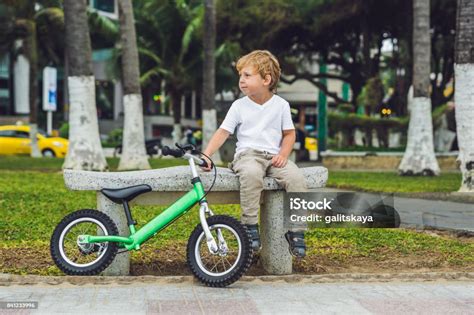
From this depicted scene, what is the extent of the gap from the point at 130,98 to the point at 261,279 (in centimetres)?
1545

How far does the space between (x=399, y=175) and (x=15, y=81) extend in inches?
1334

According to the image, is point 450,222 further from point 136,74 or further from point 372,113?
point 372,113

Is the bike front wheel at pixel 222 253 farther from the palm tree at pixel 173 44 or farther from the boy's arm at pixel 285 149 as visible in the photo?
the palm tree at pixel 173 44

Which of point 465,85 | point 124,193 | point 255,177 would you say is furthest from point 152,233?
point 465,85

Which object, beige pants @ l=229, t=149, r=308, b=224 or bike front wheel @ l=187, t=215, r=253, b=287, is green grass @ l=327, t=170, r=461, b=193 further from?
bike front wheel @ l=187, t=215, r=253, b=287

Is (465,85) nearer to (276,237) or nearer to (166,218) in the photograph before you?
(276,237)

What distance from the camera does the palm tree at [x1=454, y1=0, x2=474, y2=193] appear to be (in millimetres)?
13211

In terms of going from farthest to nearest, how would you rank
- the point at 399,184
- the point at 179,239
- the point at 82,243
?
the point at 399,184
the point at 179,239
the point at 82,243

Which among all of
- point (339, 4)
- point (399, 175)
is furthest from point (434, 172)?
point (339, 4)

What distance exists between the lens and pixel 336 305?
5.47 m

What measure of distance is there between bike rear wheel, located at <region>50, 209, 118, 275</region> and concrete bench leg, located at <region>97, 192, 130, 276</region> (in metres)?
0.20

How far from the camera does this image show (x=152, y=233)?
20.2 feet

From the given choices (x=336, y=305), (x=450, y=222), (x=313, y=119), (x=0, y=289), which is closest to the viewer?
(x=336, y=305)

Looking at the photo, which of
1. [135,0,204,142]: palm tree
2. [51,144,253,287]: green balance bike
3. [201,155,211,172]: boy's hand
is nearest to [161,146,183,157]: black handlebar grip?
[51,144,253,287]: green balance bike
